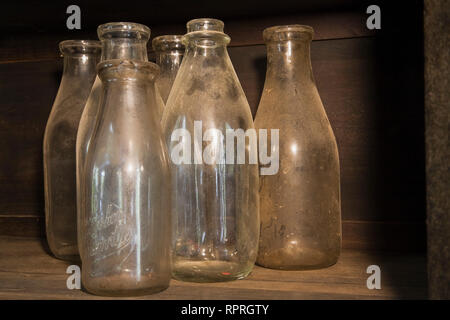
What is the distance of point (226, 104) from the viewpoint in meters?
0.71

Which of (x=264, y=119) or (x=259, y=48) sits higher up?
(x=259, y=48)

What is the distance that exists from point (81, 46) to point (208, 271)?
454 mm

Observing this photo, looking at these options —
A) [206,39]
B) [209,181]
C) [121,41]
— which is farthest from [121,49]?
[209,181]

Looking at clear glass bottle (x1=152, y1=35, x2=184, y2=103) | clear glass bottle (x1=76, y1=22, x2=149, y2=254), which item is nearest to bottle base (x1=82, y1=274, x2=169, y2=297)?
clear glass bottle (x1=76, y1=22, x2=149, y2=254)

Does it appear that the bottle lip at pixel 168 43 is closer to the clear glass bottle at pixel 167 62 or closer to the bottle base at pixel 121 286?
the clear glass bottle at pixel 167 62

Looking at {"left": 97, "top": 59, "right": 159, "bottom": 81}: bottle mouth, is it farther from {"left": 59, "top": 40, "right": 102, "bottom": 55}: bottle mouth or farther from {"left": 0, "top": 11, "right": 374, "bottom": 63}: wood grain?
{"left": 0, "top": 11, "right": 374, "bottom": 63}: wood grain

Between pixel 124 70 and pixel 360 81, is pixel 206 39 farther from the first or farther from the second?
pixel 360 81

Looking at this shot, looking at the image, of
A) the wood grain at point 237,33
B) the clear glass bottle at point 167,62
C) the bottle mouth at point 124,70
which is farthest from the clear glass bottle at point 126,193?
the wood grain at point 237,33

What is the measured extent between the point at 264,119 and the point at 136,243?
0.31 meters

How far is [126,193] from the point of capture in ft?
2.00

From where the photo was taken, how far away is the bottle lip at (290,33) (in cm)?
79

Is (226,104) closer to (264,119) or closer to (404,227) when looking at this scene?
(264,119)
